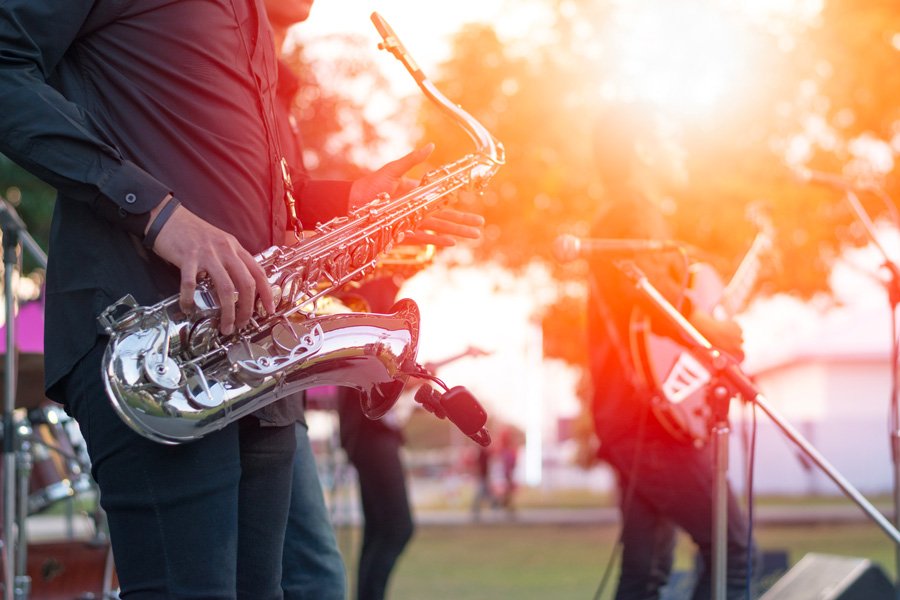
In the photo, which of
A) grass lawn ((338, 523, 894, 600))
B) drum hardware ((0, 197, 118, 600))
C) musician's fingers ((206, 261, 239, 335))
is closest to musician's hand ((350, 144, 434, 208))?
musician's fingers ((206, 261, 239, 335))

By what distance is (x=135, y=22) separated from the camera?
230cm

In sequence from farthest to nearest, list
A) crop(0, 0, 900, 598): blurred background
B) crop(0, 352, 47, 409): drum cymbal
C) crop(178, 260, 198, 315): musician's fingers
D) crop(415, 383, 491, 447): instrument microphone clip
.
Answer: crop(0, 0, 900, 598): blurred background → crop(0, 352, 47, 409): drum cymbal → crop(415, 383, 491, 447): instrument microphone clip → crop(178, 260, 198, 315): musician's fingers

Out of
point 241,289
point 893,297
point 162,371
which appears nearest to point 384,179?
point 241,289

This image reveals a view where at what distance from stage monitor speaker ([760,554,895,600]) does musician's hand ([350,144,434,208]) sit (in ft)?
11.1

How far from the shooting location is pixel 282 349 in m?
2.37

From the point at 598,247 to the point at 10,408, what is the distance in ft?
8.16

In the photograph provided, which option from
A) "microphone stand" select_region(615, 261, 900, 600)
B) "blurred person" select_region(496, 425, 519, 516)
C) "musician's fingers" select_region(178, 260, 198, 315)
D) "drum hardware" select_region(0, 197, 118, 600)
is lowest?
"blurred person" select_region(496, 425, 519, 516)

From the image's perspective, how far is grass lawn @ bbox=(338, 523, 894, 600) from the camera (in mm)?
9930

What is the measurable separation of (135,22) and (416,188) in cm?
96

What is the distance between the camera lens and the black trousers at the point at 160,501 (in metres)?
2.12

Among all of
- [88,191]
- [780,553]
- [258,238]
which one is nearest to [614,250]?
[258,238]

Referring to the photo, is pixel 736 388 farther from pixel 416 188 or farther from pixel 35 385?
pixel 35 385

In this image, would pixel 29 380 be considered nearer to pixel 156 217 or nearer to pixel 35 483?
pixel 35 483

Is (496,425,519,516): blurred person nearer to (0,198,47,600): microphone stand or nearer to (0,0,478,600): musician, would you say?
(0,198,47,600): microphone stand
